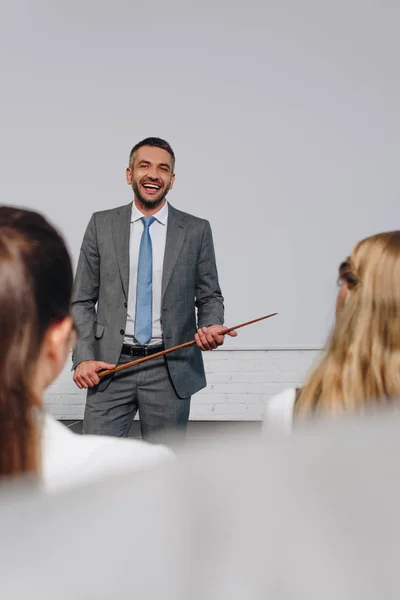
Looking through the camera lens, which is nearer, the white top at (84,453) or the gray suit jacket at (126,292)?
the white top at (84,453)

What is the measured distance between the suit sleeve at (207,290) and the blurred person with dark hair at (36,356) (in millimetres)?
1776

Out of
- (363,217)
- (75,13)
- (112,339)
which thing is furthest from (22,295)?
(75,13)

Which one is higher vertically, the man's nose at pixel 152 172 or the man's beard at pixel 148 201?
the man's nose at pixel 152 172

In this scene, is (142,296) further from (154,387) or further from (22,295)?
(22,295)

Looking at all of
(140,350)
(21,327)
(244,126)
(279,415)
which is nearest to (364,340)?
(279,415)

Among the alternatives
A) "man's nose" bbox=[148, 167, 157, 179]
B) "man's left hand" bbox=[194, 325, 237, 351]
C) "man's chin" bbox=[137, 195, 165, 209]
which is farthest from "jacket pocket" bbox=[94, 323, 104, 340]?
"man's nose" bbox=[148, 167, 157, 179]

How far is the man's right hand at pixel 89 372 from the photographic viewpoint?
2412 millimetres

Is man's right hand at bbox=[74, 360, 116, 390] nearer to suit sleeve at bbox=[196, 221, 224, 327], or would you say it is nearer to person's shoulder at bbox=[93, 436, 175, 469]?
suit sleeve at bbox=[196, 221, 224, 327]

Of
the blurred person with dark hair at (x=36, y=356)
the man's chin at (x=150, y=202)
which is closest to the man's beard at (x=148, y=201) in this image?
the man's chin at (x=150, y=202)

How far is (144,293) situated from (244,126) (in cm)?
229

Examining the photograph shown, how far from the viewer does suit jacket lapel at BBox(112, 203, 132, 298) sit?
248cm

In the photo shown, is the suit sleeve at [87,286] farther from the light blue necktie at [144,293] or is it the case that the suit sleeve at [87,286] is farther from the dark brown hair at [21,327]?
the dark brown hair at [21,327]

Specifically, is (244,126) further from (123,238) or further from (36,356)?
(36,356)

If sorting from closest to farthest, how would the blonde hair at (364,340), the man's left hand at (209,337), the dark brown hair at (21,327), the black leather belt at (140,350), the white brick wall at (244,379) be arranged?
the dark brown hair at (21,327) → the blonde hair at (364,340) → the man's left hand at (209,337) → the black leather belt at (140,350) → the white brick wall at (244,379)
